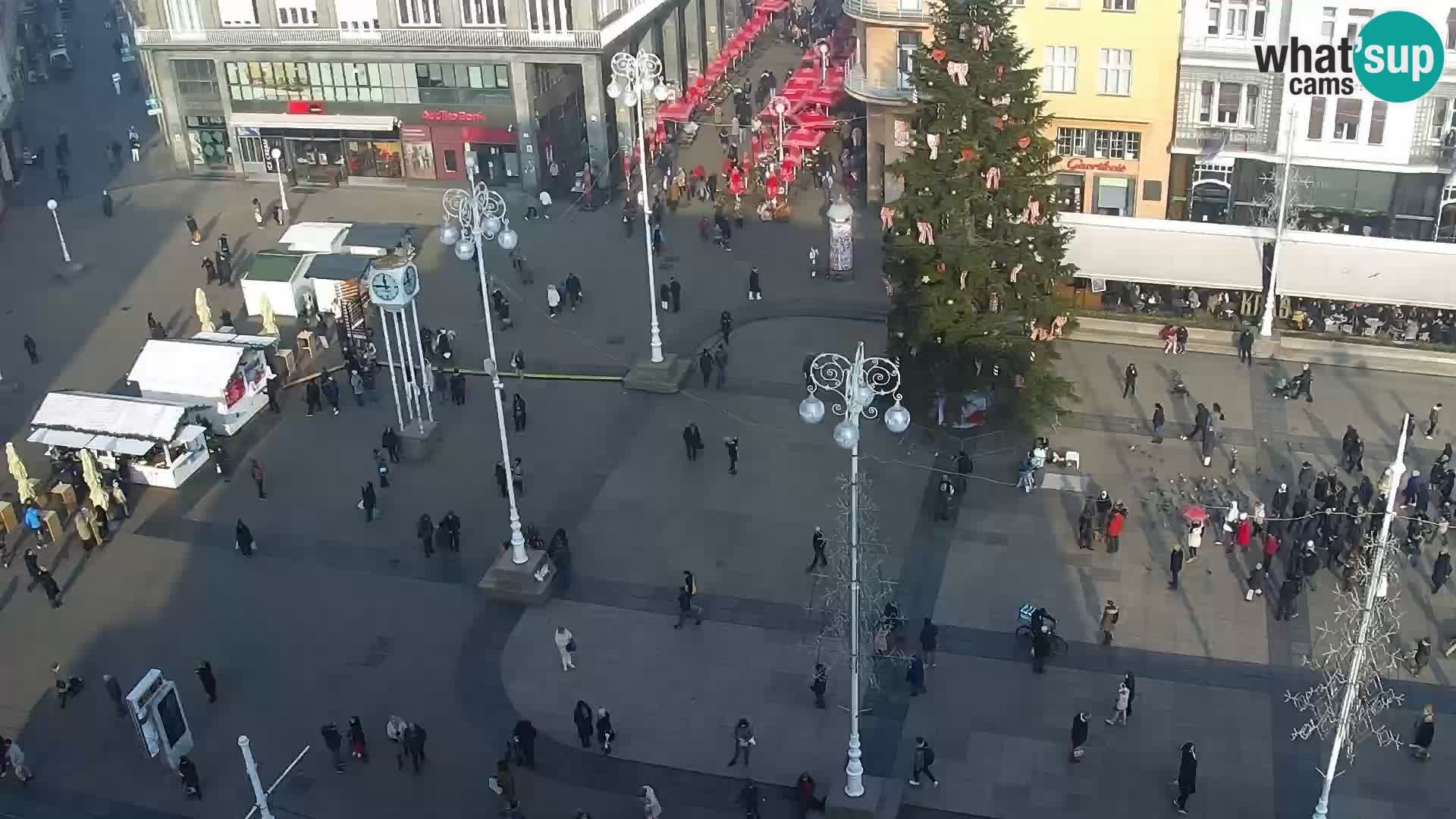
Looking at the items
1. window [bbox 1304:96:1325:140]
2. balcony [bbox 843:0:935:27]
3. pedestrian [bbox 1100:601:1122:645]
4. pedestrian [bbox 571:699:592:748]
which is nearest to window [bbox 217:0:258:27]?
balcony [bbox 843:0:935:27]

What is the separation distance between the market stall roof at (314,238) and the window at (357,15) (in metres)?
10.7

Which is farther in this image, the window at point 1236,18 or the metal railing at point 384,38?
the metal railing at point 384,38

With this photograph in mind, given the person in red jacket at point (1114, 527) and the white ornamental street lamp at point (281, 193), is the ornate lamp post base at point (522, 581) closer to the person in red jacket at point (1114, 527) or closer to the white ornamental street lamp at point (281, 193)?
the person in red jacket at point (1114, 527)

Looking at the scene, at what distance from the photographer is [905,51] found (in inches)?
1999

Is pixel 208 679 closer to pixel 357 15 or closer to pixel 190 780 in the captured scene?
pixel 190 780

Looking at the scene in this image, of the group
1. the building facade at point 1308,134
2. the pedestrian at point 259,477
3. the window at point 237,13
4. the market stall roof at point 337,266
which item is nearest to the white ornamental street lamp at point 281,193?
the window at point 237,13

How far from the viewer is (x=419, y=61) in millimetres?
57812

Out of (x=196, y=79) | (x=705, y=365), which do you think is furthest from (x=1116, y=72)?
(x=196, y=79)

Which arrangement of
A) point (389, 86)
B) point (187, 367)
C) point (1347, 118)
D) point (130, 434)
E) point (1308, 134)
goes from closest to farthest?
point (130, 434) → point (187, 367) → point (1347, 118) → point (1308, 134) → point (389, 86)

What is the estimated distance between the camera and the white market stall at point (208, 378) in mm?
40438

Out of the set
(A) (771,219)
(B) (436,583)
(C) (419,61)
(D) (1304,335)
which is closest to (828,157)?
(A) (771,219)

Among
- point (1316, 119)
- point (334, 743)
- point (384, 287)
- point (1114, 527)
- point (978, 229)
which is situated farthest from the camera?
point (1316, 119)

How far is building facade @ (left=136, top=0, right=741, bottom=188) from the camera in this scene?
56812mm

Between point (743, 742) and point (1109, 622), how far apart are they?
837cm
